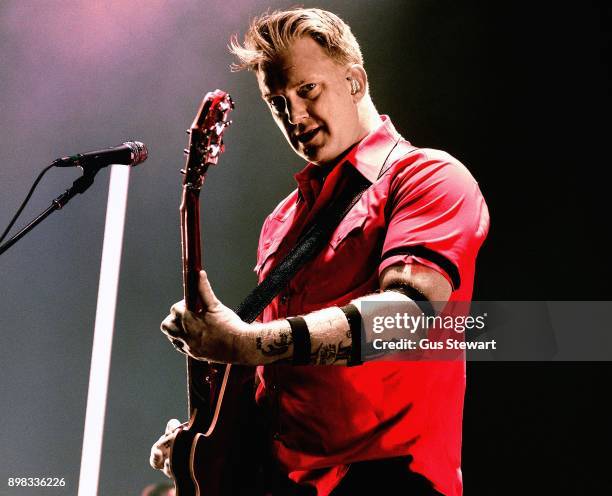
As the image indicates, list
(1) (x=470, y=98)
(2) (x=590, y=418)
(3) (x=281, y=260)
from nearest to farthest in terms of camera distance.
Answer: (3) (x=281, y=260) → (2) (x=590, y=418) → (1) (x=470, y=98)

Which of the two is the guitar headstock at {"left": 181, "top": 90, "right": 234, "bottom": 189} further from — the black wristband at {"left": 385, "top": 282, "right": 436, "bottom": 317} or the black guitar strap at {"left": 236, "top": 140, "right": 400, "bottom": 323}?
the black wristband at {"left": 385, "top": 282, "right": 436, "bottom": 317}

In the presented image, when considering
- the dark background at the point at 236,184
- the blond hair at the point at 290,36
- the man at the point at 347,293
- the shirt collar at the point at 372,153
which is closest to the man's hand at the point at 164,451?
the man at the point at 347,293

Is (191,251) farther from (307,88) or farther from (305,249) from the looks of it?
(307,88)

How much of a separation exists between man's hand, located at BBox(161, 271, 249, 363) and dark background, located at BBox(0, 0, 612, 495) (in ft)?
4.76

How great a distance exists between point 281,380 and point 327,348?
0.35 metres

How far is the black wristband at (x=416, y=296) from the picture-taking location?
1222mm

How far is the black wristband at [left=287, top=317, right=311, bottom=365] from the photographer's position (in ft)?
4.01

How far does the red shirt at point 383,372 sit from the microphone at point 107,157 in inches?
35.5

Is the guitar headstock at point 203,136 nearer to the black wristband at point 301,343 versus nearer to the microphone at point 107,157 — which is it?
the black wristband at point 301,343

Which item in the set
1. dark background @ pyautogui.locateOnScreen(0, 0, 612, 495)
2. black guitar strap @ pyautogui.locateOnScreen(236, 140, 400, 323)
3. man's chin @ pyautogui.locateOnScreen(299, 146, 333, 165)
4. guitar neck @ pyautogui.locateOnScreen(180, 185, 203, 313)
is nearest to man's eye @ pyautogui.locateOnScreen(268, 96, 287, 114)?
man's chin @ pyautogui.locateOnScreen(299, 146, 333, 165)

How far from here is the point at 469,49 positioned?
2568mm

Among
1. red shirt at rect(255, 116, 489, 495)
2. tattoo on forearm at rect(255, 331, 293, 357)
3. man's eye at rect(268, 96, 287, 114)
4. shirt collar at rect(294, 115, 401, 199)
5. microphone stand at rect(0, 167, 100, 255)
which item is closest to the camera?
tattoo on forearm at rect(255, 331, 293, 357)

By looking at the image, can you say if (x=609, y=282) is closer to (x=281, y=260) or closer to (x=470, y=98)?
(x=470, y=98)

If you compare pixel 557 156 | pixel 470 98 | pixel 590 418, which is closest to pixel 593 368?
pixel 590 418
